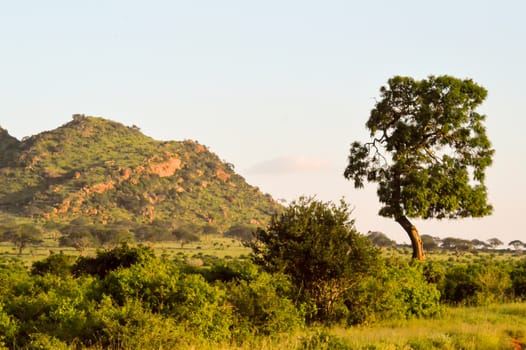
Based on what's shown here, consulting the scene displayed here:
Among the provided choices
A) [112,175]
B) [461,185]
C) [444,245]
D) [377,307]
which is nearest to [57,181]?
[112,175]

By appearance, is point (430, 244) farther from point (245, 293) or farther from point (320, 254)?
point (245, 293)

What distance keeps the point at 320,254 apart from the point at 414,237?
1571cm

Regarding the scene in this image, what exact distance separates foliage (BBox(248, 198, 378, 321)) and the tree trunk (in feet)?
45.2

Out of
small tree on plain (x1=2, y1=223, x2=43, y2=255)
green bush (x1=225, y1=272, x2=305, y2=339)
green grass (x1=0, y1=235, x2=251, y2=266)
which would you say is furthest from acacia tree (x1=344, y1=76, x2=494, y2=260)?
small tree on plain (x1=2, y1=223, x2=43, y2=255)

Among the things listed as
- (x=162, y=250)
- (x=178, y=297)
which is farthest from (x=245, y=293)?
(x=162, y=250)

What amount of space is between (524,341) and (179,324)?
9092 mm

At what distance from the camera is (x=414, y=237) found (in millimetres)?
37781

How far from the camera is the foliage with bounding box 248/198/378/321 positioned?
2327 centimetres

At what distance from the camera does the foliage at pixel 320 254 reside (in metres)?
23.3

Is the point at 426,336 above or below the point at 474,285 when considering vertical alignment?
below

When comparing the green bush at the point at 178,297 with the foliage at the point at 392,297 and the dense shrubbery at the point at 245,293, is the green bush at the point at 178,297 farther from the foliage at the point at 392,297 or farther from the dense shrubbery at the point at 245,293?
the foliage at the point at 392,297

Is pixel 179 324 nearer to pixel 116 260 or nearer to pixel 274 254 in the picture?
pixel 274 254

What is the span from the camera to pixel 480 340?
17.7 m

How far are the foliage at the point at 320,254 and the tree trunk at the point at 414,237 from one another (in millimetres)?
13764
